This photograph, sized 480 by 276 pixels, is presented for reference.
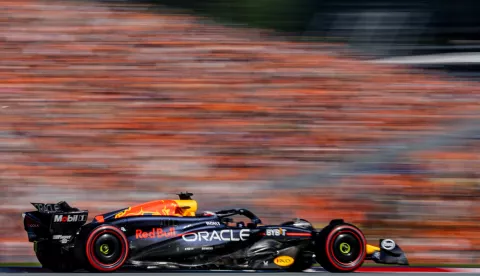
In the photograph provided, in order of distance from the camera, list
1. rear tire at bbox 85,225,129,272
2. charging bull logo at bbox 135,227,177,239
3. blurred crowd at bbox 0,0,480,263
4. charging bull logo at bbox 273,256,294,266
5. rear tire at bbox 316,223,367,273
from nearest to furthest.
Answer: rear tire at bbox 85,225,129,272 < charging bull logo at bbox 135,227,177,239 < rear tire at bbox 316,223,367,273 < charging bull logo at bbox 273,256,294,266 < blurred crowd at bbox 0,0,480,263

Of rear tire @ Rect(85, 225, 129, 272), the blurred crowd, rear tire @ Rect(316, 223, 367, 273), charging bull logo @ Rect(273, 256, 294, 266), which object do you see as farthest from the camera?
the blurred crowd

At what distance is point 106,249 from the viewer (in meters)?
7.93

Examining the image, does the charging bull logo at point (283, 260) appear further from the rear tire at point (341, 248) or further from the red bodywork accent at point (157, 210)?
the red bodywork accent at point (157, 210)

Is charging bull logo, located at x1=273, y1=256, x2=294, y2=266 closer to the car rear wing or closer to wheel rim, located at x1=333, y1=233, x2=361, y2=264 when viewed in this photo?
wheel rim, located at x1=333, y1=233, x2=361, y2=264

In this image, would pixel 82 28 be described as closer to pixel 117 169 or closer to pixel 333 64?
pixel 117 169

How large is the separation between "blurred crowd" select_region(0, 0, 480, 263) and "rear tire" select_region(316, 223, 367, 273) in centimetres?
325

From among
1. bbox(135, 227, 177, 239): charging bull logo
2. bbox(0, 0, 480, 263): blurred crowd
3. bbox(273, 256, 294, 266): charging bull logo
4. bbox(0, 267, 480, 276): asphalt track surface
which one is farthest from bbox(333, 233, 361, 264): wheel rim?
bbox(0, 0, 480, 263): blurred crowd

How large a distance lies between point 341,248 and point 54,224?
2.74m

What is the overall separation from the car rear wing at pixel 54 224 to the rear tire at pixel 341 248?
2317mm

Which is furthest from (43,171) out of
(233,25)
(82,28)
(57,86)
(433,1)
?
(433,1)

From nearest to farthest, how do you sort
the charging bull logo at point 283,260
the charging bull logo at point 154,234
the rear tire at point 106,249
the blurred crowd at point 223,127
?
the rear tire at point 106,249, the charging bull logo at point 154,234, the charging bull logo at point 283,260, the blurred crowd at point 223,127

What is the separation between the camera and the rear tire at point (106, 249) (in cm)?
790

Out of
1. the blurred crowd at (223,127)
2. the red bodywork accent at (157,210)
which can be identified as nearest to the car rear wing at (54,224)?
the red bodywork accent at (157,210)

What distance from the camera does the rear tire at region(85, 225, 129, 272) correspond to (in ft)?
25.9
